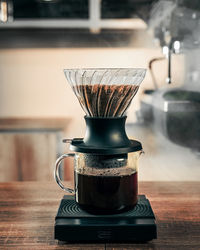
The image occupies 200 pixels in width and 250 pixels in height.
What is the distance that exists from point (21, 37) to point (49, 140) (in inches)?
29.0

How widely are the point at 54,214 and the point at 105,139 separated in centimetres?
21

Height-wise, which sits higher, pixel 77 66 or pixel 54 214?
pixel 77 66

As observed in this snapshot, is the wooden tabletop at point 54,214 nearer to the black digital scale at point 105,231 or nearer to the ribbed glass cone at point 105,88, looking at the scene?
the black digital scale at point 105,231

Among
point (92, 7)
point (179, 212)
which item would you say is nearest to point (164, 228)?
point (179, 212)

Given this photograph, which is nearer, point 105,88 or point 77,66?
point 105,88

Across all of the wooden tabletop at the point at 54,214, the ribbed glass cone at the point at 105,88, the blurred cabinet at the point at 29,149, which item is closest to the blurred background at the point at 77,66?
the blurred cabinet at the point at 29,149

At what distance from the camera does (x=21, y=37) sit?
7.58 feet

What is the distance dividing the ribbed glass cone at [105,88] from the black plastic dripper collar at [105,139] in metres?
0.02

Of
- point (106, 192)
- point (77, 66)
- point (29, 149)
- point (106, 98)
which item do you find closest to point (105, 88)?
point (106, 98)

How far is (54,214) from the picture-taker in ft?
2.41

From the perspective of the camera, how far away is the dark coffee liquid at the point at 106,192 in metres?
0.63

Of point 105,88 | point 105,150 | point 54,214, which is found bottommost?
point 54,214

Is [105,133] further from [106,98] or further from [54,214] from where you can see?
[54,214]

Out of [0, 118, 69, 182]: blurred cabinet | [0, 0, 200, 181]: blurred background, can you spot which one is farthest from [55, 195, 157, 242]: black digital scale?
[0, 118, 69, 182]: blurred cabinet
